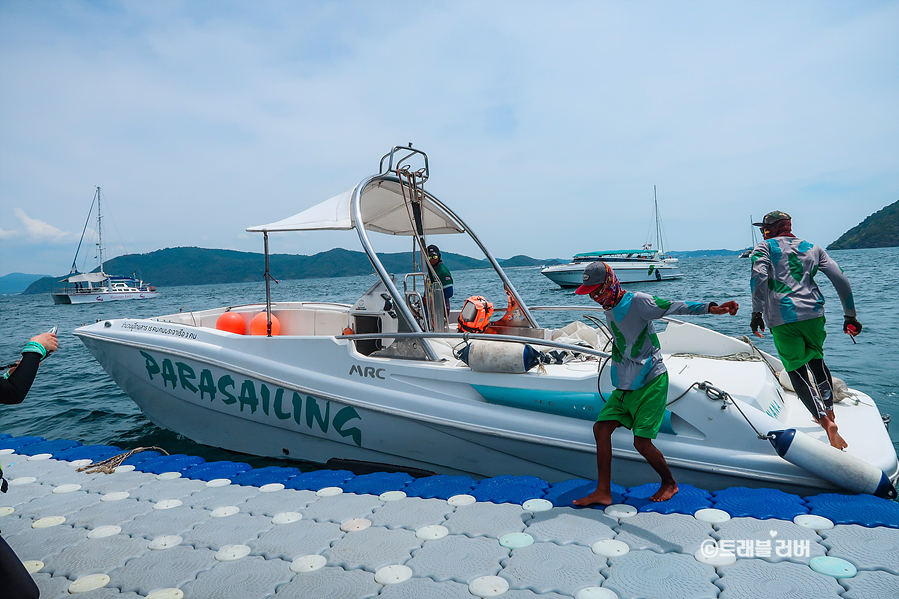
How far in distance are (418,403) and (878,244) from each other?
130 m

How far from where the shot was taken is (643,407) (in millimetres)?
2887

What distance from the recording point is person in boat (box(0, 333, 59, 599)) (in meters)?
1.72

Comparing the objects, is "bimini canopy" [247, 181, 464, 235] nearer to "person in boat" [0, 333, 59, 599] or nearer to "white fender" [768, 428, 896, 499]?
"person in boat" [0, 333, 59, 599]

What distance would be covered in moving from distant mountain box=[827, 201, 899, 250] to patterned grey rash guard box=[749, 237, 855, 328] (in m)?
126

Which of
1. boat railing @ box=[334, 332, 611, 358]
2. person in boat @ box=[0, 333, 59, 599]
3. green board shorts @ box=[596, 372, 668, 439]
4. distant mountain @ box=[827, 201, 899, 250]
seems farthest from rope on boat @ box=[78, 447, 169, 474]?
distant mountain @ box=[827, 201, 899, 250]

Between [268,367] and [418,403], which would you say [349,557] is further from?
[268,367]

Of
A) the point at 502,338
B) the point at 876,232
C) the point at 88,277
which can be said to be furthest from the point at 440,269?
the point at 876,232

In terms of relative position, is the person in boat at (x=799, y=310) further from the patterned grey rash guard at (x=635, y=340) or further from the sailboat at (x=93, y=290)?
the sailboat at (x=93, y=290)

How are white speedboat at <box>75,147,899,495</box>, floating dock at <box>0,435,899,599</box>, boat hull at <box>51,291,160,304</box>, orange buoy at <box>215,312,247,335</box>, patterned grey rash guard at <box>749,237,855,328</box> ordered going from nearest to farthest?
1. floating dock at <box>0,435,899,599</box>
2. white speedboat at <box>75,147,899,495</box>
3. patterned grey rash guard at <box>749,237,855,328</box>
4. orange buoy at <box>215,312,247,335</box>
5. boat hull at <box>51,291,160,304</box>

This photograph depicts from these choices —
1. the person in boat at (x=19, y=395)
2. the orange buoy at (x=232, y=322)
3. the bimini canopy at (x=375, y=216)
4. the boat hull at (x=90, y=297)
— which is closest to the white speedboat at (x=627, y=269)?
the bimini canopy at (x=375, y=216)

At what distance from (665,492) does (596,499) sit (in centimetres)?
40

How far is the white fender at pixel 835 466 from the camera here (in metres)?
2.88

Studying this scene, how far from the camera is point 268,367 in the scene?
469 cm

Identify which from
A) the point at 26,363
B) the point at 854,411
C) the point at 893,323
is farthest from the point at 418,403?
the point at 893,323
